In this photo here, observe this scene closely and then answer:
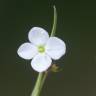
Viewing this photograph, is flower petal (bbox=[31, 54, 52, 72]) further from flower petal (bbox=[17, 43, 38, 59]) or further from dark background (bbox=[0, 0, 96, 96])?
dark background (bbox=[0, 0, 96, 96])

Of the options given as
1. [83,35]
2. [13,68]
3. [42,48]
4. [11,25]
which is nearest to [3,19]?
[11,25]

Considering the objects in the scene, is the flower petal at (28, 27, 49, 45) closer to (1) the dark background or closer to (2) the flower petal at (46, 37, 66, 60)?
(2) the flower petal at (46, 37, 66, 60)

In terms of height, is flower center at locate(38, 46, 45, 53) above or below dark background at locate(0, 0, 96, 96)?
above

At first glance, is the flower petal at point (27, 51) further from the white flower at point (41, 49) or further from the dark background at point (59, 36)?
the dark background at point (59, 36)

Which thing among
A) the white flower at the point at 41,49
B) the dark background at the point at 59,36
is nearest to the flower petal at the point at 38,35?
the white flower at the point at 41,49

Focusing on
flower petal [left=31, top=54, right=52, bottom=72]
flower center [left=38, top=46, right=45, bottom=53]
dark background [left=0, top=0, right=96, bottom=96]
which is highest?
flower center [left=38, top=46, right=45, bottom=53]

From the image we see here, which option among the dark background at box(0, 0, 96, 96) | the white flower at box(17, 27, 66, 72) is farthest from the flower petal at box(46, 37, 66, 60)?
the dark background at box(0, 0, 96, 96)

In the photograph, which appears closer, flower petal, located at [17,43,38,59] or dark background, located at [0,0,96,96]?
flower petal, located at [17,43,38,59]

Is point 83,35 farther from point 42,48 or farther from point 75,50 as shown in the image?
point 42,48

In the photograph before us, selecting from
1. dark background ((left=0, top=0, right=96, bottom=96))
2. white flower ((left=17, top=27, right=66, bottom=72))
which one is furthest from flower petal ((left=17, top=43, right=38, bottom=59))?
dark background ((left=0, top=0, right=96, bottom=96))
